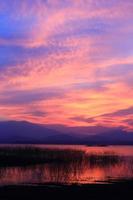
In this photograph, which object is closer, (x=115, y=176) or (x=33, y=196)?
(x=33, y=196)

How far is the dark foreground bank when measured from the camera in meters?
23.3

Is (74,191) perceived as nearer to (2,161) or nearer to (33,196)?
(33,196)

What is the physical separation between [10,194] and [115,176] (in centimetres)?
1537

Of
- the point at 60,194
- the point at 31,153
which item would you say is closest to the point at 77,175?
the point at 60,194

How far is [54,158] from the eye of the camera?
197ft

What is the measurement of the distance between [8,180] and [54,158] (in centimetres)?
2782

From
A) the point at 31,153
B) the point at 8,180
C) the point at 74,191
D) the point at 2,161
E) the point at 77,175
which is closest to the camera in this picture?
the point at 74,191

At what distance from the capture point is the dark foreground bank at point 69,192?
2328 centimetres

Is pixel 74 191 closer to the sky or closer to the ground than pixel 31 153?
closer to the ground

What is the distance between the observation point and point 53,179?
33531 millimetres

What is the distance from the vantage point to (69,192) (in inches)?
989

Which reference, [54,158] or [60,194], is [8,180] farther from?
[54,158]

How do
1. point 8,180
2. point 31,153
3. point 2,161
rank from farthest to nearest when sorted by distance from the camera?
point 31,153
point 2,161
point 8,180

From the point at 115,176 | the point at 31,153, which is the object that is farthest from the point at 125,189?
the point at 31,153
